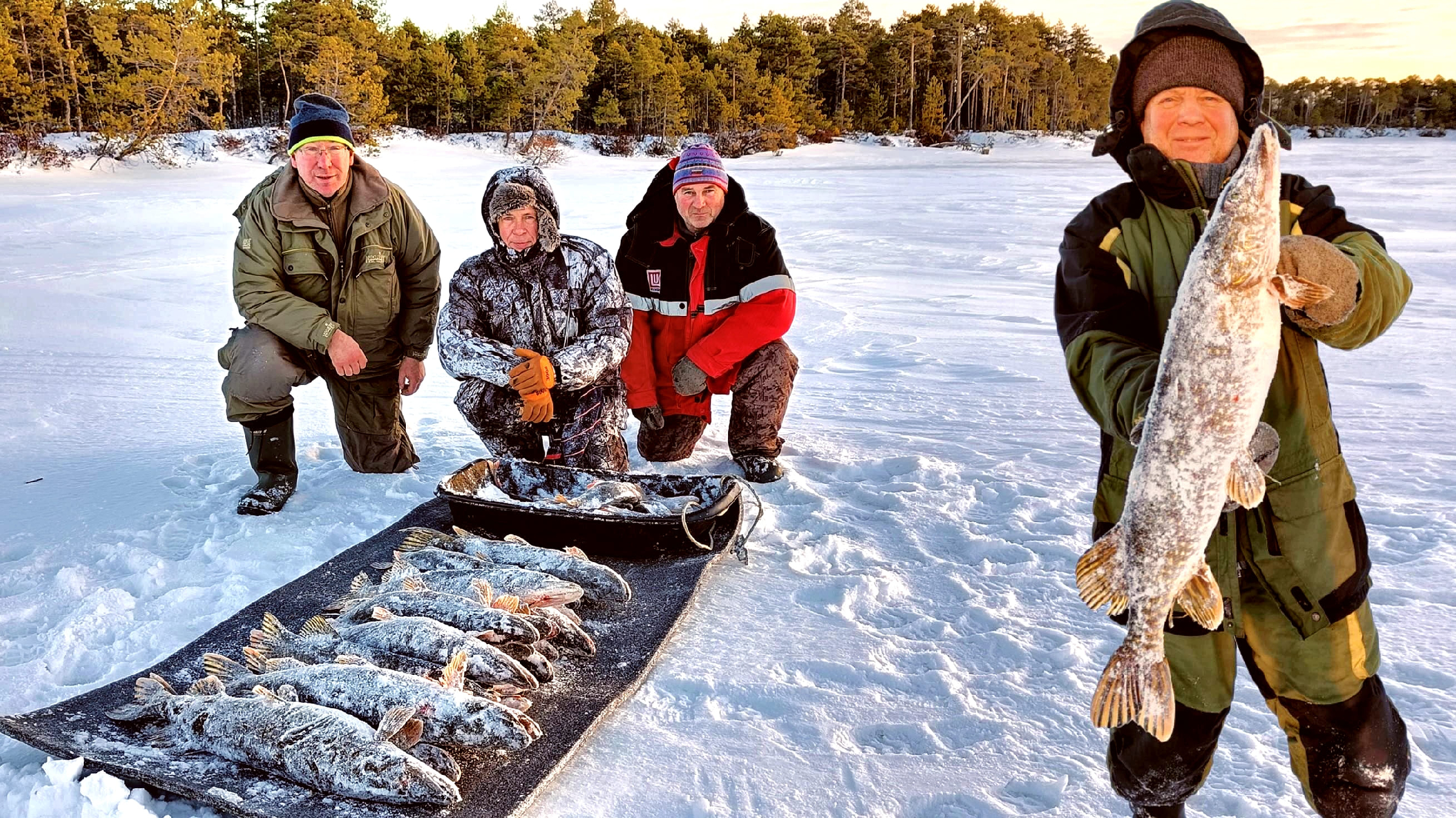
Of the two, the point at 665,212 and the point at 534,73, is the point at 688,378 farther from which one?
the point at 534,73

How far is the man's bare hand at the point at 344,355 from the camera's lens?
485 cm

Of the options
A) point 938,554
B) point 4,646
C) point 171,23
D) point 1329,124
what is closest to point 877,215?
point 938,554

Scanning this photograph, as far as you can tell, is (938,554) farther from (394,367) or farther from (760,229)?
(394,367)

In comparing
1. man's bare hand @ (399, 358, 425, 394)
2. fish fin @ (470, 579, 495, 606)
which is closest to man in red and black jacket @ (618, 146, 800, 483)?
man's bare hand @ (399, 358, 425, 394)

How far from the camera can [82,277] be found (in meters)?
11.2

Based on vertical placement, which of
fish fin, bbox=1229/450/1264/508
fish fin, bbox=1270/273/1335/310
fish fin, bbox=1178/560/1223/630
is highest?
fish fin, bbox=1270/273/1335/310

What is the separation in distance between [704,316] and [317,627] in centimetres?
285

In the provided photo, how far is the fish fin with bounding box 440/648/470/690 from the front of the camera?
2862 millimetres

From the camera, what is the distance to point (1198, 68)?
2.21 meters

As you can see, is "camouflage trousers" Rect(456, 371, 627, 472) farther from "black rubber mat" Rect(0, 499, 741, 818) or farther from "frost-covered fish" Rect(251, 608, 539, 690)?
"frost-covered fish" Rect(251, 608, 539, 690)

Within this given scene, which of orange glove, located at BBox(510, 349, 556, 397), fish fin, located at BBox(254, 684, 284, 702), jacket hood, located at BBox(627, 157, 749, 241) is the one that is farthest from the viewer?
jacket hood, located at BBox(627, 157, 749, 241)

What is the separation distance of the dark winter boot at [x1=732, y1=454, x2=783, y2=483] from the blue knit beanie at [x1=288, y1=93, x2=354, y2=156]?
273 centimetres

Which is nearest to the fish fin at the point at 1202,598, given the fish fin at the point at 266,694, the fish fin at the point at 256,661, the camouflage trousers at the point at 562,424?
the fish fin at the point at 266,694

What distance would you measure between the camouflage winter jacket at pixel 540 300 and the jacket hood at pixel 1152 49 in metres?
3.02
